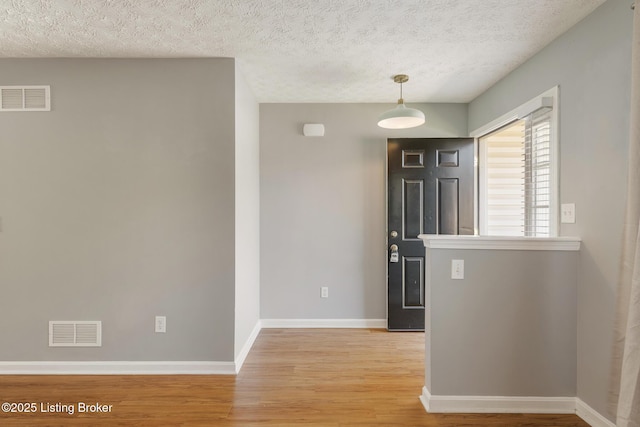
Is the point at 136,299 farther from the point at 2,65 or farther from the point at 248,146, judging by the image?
the point at 2,65

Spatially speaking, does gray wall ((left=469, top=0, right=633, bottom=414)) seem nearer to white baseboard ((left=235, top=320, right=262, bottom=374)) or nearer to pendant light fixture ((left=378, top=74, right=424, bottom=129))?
pendant light fixture ((left=378, top=74, right=424, bottom=129))

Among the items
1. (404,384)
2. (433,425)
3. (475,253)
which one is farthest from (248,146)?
(433,425)

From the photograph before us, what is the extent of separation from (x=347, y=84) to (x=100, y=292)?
281cm

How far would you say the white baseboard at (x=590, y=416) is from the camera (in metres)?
1.87

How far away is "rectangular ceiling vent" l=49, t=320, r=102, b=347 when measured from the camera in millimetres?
2539

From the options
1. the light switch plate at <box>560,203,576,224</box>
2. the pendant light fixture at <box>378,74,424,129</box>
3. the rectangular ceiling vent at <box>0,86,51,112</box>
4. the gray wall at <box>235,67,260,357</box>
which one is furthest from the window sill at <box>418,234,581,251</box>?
the rectangular ceiling vent at <box>0,86,51,112</box>

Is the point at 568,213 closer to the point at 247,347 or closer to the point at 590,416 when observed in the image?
the point at 590,416

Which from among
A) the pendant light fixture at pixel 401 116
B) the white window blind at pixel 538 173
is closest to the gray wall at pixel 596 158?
the white window blind at pixel 538 173

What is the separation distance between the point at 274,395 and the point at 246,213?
60.4 inches

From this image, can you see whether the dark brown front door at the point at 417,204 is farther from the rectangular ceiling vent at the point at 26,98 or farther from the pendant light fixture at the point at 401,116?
the rectangular ceiling vent at the point at 26,98

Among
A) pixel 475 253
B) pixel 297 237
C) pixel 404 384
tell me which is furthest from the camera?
pixel 297 237

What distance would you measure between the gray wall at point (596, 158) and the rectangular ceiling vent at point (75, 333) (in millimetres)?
3478

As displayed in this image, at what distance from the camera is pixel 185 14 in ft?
6.61

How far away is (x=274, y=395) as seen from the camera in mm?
2244
